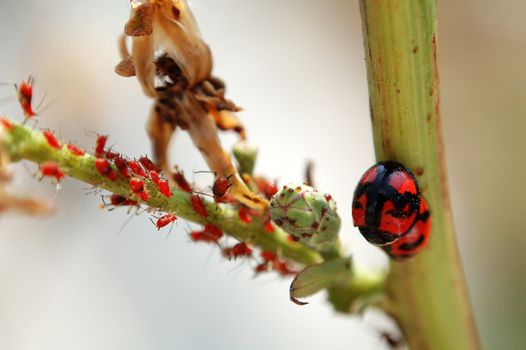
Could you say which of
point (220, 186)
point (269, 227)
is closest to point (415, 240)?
point (269, 227)

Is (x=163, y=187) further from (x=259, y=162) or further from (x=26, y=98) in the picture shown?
(x=259, y=162)

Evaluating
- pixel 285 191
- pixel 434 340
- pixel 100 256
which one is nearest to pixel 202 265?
pixel 100 256

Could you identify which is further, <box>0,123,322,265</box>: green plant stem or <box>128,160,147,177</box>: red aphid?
<box>128,160,147,177</box>: red aphid

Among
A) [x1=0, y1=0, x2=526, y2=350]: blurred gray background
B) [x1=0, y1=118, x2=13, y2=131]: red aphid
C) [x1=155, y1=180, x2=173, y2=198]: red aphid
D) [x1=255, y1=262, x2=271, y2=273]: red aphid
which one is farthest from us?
[x1=0, y1=0, x2=526, y2=350]: blurred gray background

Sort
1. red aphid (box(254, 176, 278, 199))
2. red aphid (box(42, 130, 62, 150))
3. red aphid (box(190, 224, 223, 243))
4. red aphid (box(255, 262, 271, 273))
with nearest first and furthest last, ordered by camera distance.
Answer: red aphid (box(42, 130, 62, 150)) < red aphid (box(190, 224, 223, 243)) < red aphid (box(254, 176, 278, 199)) < red aphid (box(255, 262, 271, 273))

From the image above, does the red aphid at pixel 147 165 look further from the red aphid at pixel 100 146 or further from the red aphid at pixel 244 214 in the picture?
the red aphid at pixel 244 214

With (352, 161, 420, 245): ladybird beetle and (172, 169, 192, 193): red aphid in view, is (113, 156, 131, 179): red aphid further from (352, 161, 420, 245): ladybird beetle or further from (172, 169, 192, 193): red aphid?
(352, 161, 420, 245): ladybird beetle

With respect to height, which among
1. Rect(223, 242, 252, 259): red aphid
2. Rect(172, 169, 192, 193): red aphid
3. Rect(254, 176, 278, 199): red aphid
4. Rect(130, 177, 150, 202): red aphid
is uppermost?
Rect(130, 177, 150, 202): red aphid

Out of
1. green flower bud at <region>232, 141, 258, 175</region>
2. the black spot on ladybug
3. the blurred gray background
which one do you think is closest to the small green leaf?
the black spot on ladybug
